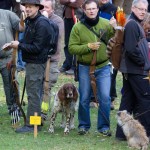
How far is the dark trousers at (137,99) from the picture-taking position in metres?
9.10

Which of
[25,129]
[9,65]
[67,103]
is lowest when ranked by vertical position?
[25,129]

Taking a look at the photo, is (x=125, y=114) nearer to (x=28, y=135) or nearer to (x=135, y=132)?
(x=135, y=132)

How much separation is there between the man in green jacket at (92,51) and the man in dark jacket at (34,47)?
494 mm

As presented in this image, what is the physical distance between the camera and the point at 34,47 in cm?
948

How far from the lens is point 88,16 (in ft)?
31.7

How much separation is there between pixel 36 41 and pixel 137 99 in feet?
6.08

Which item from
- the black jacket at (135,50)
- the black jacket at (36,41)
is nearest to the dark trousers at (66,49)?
the black jacket at (36,41)

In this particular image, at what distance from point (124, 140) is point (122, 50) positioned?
4.93 ft

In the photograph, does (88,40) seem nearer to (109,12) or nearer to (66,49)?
(109,12)

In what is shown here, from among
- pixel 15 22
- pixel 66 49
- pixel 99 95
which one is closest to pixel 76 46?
pixel 99 95

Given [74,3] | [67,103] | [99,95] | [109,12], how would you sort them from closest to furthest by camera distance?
1. [99,95]
2. [67,103]
3. [109,12]
4. [74,3]

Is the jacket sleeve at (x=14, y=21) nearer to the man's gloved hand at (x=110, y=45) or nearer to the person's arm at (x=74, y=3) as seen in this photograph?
the man's gloved hand at (x=110, y=45)

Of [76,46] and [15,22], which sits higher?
[15,22]

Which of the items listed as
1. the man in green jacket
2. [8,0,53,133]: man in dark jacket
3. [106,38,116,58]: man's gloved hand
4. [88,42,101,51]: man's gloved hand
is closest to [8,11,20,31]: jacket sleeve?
[8,0,53,133]: man in dark jacket
